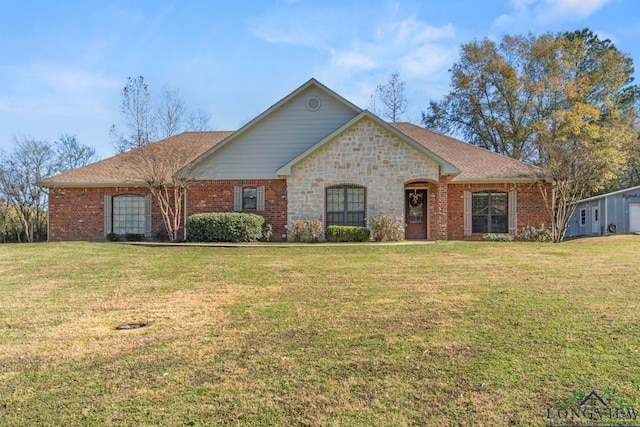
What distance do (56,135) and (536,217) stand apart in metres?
38.2

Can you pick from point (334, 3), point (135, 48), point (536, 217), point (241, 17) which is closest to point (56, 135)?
point (135, 48)

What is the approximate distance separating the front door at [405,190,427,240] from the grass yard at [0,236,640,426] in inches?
340

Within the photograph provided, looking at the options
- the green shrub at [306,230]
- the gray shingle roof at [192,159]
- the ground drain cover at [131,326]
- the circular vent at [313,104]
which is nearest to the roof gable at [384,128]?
the gray shingle roof at [192,159]

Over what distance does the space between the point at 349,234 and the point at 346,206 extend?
1.60 m

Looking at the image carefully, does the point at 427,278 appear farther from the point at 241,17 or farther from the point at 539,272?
the point at 241,17

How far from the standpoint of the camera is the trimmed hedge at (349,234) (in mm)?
14875

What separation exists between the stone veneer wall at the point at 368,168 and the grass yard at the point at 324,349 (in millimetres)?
7455

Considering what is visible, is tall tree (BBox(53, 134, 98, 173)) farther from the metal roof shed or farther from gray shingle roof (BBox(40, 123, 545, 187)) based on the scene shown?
the metal roof shed

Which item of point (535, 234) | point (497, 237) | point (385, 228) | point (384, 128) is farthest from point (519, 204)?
point (384, 128)

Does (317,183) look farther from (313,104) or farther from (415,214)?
(415,214)

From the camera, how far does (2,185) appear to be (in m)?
19.1

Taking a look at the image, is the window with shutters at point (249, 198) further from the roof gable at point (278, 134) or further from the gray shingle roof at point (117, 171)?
the gray shingle roof at point (117, 171)

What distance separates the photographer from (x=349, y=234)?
14867mm

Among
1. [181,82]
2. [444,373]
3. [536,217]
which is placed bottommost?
[444,373]
